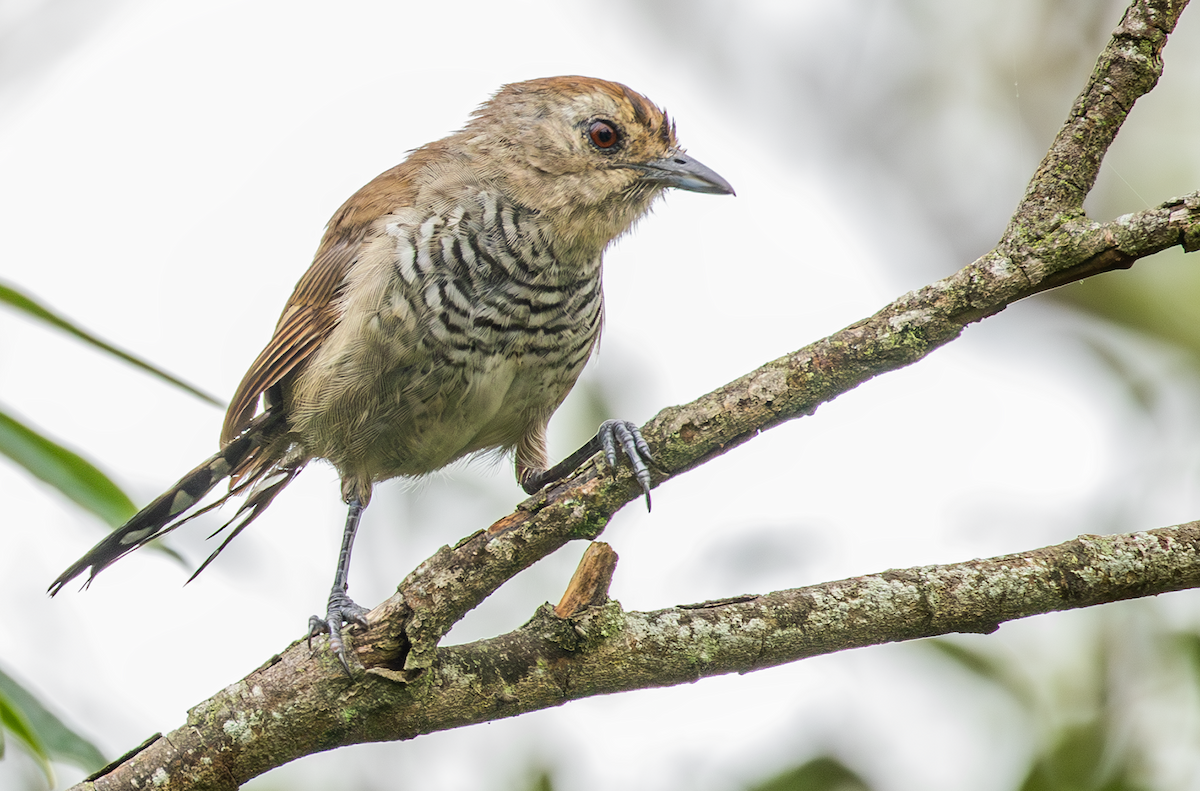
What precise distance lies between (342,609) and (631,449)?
106 centimetres

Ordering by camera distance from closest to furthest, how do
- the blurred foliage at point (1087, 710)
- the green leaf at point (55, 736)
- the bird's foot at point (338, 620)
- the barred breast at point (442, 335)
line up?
the bird's foot at point (338, 620), the green leaf at point (55, 736), the blurred foliage at point (1087, 710), the barred breast at point (442, 335)

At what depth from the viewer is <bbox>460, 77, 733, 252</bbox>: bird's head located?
3951mm

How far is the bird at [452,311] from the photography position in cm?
368

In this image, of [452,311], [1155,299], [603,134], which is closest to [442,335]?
[452,311]

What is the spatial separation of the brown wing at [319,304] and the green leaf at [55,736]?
4.38ft

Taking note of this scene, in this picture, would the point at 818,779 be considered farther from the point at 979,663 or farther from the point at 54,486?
the point at 54,486

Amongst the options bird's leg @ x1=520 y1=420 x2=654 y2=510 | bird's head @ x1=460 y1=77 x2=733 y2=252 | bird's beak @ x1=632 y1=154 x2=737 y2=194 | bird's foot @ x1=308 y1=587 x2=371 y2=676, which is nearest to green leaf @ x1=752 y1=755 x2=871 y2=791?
bird's leg @ x1=520 y1=420 x2=654 y2=510

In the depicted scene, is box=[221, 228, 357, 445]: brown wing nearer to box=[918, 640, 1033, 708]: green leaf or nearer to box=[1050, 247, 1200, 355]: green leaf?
box=[918, 640, 1033, 708]: green leaf

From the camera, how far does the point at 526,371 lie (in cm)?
386

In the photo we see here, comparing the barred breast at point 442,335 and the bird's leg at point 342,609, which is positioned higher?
the barred breast at point 442,335

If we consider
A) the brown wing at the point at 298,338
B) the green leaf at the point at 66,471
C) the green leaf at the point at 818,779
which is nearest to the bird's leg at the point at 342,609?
the brown wing at the point at 298,338

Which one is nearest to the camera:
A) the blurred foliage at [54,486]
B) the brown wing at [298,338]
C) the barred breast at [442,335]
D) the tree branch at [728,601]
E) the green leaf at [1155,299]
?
the tree branch at [728,601]

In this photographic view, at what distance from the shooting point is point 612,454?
276cm

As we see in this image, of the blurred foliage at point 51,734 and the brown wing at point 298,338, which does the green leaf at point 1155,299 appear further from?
the blurred foliage at point 51,734
